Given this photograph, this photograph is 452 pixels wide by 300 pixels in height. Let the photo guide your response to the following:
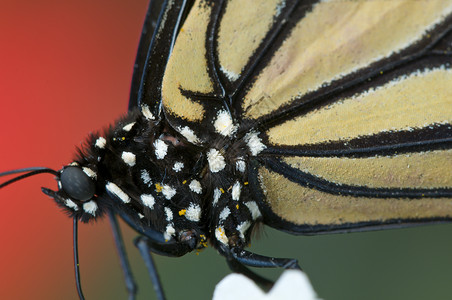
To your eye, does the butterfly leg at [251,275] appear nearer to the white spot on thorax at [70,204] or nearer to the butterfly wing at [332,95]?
the butterfly wing at [332,95]

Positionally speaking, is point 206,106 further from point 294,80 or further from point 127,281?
point 127,281

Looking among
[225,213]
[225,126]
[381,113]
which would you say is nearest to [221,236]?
[225,213]

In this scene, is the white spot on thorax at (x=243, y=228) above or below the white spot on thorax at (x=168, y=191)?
below

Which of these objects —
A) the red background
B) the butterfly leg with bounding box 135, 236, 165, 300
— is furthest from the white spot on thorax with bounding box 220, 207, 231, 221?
the red background

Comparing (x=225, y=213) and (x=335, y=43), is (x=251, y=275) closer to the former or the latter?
(x=225, y=213)

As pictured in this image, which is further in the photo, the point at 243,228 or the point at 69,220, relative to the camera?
the point at 69,220

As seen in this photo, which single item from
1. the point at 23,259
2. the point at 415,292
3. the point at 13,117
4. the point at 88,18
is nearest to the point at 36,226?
the point at 23,259

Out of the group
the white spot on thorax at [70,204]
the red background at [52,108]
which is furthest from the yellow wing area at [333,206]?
the red background at [52,108]

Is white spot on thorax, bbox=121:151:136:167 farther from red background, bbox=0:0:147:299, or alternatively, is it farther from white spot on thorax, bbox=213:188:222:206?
red background, bbox=0:0:147:299
